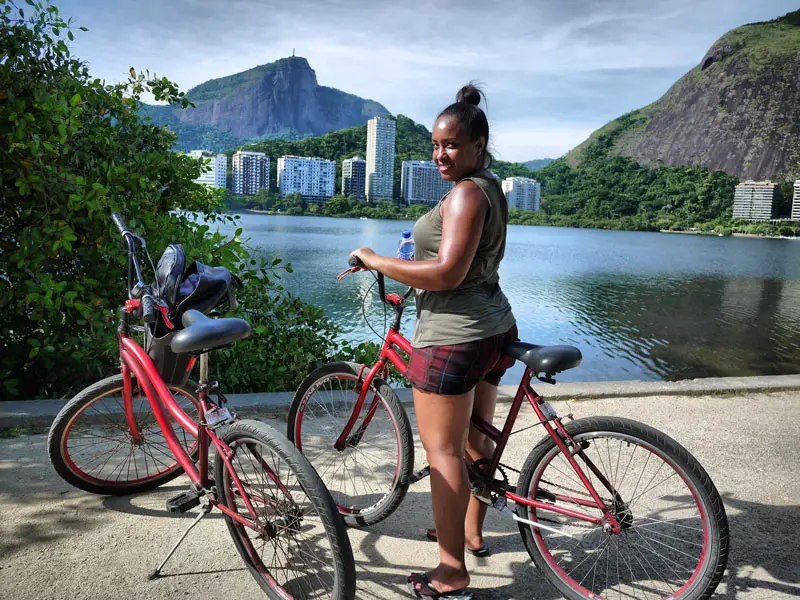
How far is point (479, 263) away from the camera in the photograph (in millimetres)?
2199

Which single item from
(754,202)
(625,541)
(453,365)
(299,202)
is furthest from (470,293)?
(754,202)

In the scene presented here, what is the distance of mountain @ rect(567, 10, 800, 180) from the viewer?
4510 inches

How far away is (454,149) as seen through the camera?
2.17m

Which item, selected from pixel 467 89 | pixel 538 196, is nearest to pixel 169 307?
pixel 467 89

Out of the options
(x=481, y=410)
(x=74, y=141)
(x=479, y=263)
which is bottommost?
(x=481, y=410)

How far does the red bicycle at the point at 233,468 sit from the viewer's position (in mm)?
2070

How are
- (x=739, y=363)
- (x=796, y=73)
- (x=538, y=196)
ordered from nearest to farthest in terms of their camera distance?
Answer: (x=739, y=363) → (x=538, y=196) → (x=796, y=73)

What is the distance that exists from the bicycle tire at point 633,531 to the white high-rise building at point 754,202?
319ft

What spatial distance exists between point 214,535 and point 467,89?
217 cm

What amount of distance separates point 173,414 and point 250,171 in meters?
60.6

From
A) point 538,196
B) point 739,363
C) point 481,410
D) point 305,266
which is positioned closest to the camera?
point 481,410

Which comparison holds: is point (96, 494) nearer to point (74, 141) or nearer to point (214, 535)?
point (214, 535)

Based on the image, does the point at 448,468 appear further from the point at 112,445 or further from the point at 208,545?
the point at 112,445

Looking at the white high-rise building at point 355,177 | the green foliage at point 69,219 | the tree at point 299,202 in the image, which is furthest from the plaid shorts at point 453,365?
the tree at point 299,202
